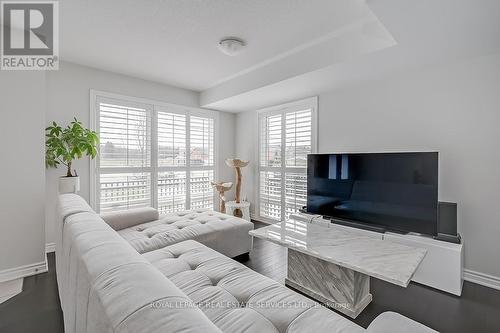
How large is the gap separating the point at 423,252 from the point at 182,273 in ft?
5.76

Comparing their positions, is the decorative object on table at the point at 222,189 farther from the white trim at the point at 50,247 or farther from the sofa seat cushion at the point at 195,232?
the white trim at the point at 50,247

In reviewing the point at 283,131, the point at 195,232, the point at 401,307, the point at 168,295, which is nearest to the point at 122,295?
the point at 168,295

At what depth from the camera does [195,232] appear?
93.8 inches

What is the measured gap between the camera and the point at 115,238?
3.33ft

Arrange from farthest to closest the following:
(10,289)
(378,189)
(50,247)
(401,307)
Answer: (50,247), (378,189), (10,289), (401,307)

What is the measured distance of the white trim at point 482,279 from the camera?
7.05 ft

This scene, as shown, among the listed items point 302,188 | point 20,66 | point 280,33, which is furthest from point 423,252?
point 20,66

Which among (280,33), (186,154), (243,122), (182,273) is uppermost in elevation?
(280,33)

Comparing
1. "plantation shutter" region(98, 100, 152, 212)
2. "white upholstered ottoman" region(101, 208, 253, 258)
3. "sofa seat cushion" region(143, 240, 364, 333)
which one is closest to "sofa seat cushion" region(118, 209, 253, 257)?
"white upholstered ottoman" region(101, 208, 253, 258)

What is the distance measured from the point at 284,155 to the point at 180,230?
217 cm

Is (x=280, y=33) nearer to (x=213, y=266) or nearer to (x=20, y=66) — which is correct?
(x=213, y=266)

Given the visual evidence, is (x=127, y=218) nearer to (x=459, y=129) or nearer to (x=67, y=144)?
(x=67, y=144)

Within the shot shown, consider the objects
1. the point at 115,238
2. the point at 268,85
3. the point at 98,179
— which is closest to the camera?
the point at 115,238

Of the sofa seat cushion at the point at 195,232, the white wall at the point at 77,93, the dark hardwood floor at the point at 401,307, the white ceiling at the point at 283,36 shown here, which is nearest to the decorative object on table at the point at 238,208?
the sofa seat cushion at the point at 195,232
